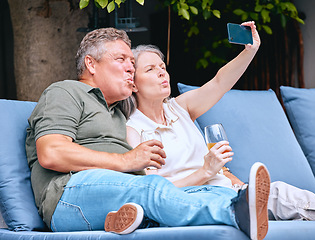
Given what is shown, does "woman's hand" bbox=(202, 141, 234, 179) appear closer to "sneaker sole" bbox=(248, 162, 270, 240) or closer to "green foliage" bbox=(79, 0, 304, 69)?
"sneaker sole" bbox=(248, 162, 270, 240)

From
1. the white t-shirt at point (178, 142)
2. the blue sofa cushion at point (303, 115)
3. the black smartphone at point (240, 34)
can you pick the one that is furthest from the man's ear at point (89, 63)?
the blue sofa cushion at point (303, 115)

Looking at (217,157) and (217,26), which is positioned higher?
(217,26)

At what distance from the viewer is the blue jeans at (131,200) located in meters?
1.28

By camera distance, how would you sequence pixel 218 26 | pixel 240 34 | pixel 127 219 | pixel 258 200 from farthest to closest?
pixel 218 26
pixel 240 34
pixel 127 219
pixel 258 200

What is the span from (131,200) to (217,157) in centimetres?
42

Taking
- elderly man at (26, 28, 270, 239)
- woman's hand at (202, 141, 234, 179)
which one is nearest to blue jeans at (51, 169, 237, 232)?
elderly man at (26, 28, 270, 239)

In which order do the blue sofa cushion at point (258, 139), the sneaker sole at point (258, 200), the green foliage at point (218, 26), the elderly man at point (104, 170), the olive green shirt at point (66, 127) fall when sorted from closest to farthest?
the sneaker sole at point (258, 200) < the elderly man at point (104, 170) < the olive green shirt at point (66, 127) < the blue sofa cushion at point (258, 139) < the green foliage at point (218, 26)

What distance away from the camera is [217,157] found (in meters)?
1.66

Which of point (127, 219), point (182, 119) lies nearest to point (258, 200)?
point (127, 219)

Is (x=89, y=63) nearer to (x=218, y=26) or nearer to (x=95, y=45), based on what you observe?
(x=95, y=45)

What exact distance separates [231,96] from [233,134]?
23 cm

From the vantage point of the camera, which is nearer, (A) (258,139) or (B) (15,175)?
(B) (15,175)

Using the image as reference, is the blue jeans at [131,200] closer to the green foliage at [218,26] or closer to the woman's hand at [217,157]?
the woman's hand at [217,157]

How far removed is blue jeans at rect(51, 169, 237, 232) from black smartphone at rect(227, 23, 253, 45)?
715mm
